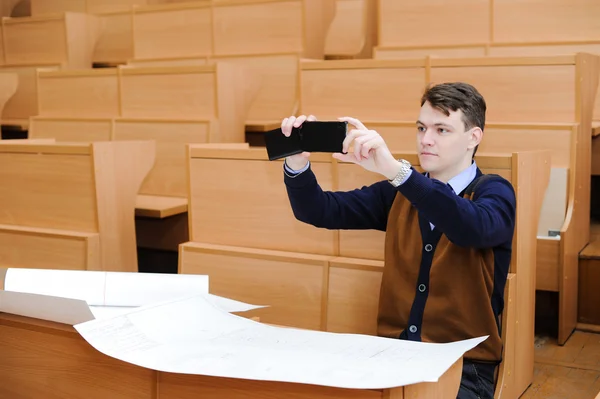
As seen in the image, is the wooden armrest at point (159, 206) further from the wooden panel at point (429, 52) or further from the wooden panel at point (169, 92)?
the wooden panel at point (429, 52)

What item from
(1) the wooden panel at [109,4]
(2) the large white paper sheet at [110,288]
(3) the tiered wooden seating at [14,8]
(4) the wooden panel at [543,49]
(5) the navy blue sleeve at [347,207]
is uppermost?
(3) the tiered wooden seating at [14,8]

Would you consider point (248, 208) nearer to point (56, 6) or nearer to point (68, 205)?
point (68, 205)

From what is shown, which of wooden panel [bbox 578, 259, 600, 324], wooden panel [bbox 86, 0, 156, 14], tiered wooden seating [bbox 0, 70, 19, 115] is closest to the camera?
wooden panel [bbox 578, 259, 600, 324]

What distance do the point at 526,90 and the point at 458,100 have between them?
0.74 meters

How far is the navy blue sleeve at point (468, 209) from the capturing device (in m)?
0.99

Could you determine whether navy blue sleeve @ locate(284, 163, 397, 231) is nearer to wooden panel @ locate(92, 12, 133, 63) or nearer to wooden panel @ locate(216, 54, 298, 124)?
wooden panel @ locate(216, 54, 298, 124)

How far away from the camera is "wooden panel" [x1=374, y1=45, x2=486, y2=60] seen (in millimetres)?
2350

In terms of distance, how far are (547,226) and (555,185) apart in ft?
0.33

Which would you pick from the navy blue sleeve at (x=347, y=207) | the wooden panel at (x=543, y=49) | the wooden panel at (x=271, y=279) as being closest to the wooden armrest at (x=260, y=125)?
the wooden panel at (x=543, y=49)

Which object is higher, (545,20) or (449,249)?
(545,20)

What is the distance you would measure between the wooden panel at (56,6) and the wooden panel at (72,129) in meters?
1.11

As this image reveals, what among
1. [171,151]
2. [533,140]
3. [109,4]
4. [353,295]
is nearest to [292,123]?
[353,295]

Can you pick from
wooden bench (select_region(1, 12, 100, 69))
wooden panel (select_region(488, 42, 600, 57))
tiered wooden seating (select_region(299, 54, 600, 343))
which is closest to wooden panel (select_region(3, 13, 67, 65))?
wooden bench (select_region(1, 12, 100, 69))

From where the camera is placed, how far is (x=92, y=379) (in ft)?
2.76
